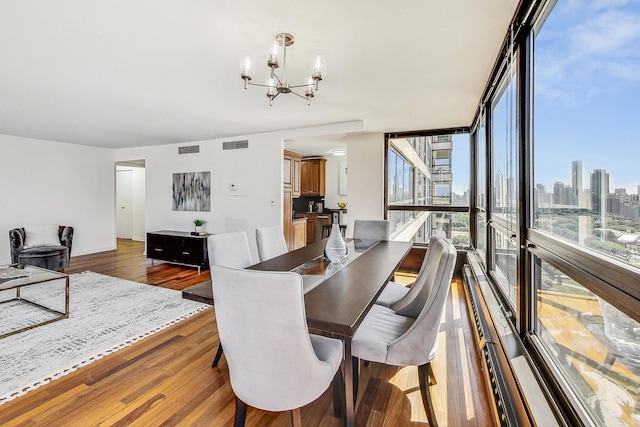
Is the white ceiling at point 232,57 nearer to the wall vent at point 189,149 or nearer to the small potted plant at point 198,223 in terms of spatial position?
the wall vent at point 189,149

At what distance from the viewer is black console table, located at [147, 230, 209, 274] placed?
5125mm

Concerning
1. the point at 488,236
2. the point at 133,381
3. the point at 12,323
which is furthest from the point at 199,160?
the point at 488,236

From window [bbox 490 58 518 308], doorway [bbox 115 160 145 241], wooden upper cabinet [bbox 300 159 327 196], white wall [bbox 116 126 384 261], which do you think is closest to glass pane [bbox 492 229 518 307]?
window [bbox 490 58 518 308]

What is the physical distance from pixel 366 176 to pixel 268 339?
4.14 meters

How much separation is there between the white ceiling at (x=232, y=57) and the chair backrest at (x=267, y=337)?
5.26 feet

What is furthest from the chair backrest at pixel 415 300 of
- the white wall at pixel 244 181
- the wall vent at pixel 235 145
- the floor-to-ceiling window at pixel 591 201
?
the wall vent at pixel 235 145

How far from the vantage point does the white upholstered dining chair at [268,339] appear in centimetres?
114

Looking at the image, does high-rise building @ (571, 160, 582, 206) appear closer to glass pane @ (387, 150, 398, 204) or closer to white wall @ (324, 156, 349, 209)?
glass pane @ (387, 150, 398, 204)

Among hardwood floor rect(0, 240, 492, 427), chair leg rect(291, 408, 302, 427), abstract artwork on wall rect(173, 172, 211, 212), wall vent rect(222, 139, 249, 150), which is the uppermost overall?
wall vent rect(222, 139, 249, 150)

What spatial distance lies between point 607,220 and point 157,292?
437cm

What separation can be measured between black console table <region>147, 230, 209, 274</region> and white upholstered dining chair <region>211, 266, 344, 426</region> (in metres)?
3.97

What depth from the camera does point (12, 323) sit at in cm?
288

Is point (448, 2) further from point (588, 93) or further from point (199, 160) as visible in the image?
point (199, 160)

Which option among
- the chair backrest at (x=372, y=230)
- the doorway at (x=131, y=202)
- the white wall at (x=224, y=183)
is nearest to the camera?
the chair backrest at (x=372, y=230)
